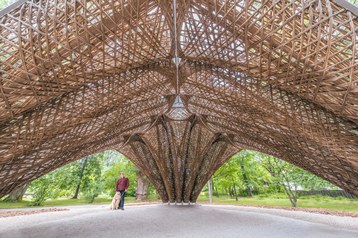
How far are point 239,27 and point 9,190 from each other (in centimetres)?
939

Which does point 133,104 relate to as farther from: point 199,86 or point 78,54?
Answer: point 78,54

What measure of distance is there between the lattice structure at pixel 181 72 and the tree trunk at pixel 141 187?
13.7 metres

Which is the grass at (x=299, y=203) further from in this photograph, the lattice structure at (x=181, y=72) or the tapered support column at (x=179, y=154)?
the lattice structure at (x=181, y=72)

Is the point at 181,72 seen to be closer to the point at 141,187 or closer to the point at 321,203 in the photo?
the point at 321,203

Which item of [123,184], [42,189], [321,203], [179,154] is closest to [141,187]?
[42,189]

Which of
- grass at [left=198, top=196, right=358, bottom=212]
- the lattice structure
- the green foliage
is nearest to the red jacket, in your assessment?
the lattice structure

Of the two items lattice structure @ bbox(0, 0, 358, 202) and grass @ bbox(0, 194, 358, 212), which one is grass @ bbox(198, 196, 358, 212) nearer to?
grass @ bbox(0, 194, 358, 212)

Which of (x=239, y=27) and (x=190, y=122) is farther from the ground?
(x=190, y=122)

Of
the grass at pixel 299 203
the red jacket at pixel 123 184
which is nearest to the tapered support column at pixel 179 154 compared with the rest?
the red jacket at pixel 123 184

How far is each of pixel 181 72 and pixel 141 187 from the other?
18908 millimetres

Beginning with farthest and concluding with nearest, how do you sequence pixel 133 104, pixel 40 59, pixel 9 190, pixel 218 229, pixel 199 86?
pixel 133 104 → pixel 199 86 → pixel 9 190 → pixel 218 229 → pixel 40 59

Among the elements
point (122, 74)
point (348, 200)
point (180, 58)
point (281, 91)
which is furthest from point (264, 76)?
point (348, 200)

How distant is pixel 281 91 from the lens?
8336 mm

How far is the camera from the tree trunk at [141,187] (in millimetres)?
25783
